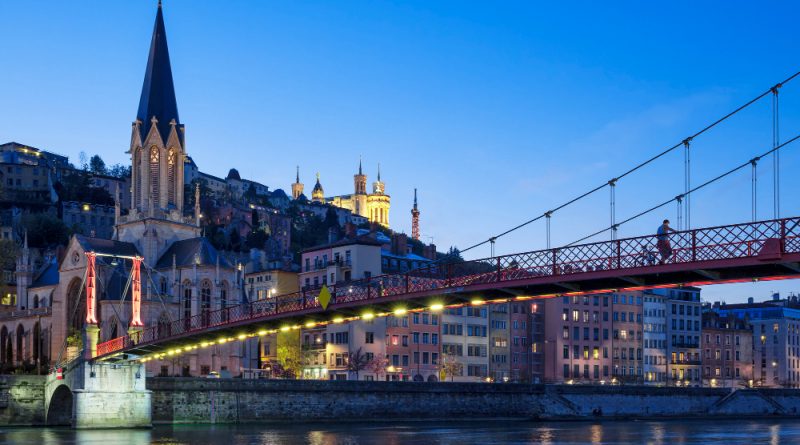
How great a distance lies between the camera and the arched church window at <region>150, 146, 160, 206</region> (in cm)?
10319

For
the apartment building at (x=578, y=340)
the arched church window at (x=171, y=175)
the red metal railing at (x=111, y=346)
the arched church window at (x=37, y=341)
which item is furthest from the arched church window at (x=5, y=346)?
the apartment building at (x=578, y=340)

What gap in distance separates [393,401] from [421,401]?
2.54 m

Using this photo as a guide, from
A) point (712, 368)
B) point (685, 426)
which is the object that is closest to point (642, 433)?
point (685, 426)

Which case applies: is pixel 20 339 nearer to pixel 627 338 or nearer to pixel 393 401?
pixel 393 401

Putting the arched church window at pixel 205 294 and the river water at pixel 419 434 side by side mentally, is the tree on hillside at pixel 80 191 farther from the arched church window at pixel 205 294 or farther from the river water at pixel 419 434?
the river water at pixel 419 434

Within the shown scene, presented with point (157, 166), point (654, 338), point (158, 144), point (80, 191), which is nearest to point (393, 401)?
point (157, 166)

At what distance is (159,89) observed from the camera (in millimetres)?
105500

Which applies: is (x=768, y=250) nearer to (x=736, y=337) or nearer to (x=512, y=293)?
(x=512, y=293)

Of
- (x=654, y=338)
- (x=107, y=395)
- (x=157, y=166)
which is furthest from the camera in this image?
(x=654, y=338)

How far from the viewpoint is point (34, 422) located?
68.6 m

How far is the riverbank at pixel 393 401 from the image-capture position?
231 feet

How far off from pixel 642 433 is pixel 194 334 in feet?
101

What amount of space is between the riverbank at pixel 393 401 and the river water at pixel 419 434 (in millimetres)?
2097

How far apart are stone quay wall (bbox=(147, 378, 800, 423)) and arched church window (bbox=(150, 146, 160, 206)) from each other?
33.9 metres
